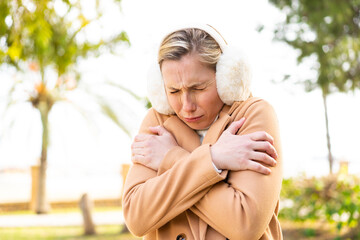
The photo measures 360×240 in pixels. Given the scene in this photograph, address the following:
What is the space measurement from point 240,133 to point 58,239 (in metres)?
7.72

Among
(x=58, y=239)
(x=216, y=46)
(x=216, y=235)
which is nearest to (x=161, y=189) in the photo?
(x=216, y=235)

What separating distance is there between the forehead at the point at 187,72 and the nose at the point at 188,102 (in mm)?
37

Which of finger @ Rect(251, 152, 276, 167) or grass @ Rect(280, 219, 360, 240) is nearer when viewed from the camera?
finger @ Rect(251, 152, 276, 167)

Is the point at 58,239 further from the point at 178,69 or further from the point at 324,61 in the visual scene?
the point at 178,69

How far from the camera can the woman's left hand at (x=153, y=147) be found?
1.55 meters

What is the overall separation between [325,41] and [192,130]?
26.1ft

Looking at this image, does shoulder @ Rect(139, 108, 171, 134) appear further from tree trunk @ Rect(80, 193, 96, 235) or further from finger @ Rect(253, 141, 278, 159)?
tree trunk @ Rect(80, 193, 96, 235)

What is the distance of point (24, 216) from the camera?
11859mm

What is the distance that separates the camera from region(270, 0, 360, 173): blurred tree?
27.0 ft

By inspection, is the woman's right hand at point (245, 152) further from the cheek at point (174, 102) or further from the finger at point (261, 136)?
the cheek at point (174, 102)

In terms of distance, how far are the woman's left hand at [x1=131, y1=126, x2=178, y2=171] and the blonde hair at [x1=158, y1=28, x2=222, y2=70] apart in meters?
0.28

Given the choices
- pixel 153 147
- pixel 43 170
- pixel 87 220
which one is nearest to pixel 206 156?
pixel 153 147

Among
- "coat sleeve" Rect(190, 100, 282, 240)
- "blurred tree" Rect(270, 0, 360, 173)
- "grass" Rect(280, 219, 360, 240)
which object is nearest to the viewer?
"coat sleeve" Rect(190, 100, 282, 240)

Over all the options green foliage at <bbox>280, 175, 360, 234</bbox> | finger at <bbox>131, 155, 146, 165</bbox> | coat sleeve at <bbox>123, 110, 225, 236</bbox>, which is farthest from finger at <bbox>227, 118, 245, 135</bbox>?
green foliage at <bbox>280, 175, 360, 234</bbox>
